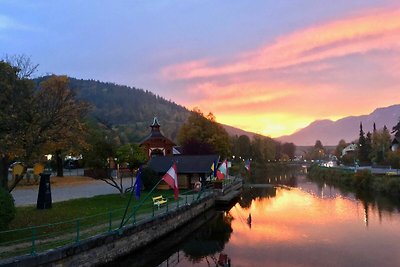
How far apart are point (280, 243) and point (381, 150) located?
2788 inches

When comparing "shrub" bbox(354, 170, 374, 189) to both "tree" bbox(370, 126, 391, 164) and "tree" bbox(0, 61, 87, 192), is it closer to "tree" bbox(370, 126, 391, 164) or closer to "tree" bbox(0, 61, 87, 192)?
"tree" bbox(370, 126, 391, 164)

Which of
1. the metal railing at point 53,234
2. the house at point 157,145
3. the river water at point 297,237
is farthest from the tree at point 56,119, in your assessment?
the house at point 157,145

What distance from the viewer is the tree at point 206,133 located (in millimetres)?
93562

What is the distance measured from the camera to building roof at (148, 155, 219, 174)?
173ft

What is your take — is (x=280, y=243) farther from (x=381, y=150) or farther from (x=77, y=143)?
(x=381, y=150)

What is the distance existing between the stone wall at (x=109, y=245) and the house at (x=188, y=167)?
59.2ft

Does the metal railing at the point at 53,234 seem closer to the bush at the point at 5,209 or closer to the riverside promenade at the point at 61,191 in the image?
the bush at the point at 5,209

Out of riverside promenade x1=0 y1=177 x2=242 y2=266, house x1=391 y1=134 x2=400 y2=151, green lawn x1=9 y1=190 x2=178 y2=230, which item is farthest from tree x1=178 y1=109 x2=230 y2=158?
riverside promenade x1=0 y1=177 x2=242 y2=266

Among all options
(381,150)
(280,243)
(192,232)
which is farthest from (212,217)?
(381,150)

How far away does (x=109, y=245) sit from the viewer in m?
22.0

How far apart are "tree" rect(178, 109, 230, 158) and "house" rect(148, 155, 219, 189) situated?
32.9 m

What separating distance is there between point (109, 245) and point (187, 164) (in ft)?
107

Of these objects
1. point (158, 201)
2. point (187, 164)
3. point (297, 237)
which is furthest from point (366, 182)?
point (158, 201)

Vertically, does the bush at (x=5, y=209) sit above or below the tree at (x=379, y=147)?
below
